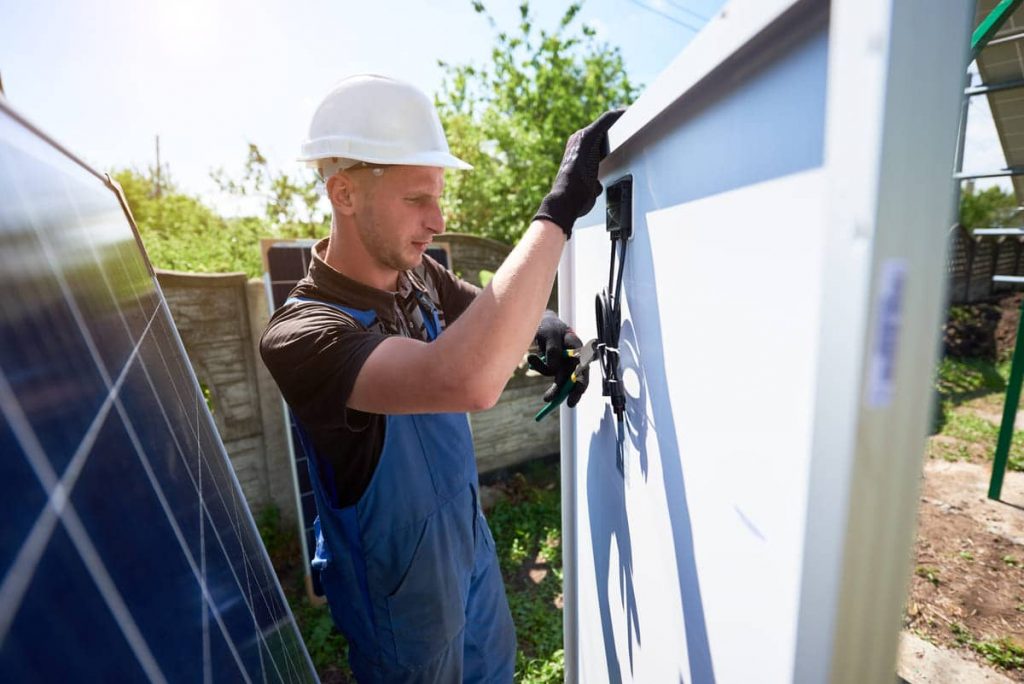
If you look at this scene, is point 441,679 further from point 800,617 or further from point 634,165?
point 634,165

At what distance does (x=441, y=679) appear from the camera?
151 centimetres

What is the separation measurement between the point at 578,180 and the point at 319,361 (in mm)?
734

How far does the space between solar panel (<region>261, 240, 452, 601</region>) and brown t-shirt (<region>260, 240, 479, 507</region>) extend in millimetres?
1358

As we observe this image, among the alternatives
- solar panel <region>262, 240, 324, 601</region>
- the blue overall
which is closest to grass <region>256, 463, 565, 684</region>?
solar panel <region>262, 240, 324, 601</region>

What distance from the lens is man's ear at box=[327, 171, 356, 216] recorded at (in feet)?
4.99

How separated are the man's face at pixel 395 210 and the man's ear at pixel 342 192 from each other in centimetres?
2

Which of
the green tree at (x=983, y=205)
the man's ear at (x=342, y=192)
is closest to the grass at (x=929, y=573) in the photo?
the man's ear at (x=342, y=192)

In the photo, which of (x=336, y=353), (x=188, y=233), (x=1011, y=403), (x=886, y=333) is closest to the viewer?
(x=886, y=333)

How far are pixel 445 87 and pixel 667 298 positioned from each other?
6524 mm

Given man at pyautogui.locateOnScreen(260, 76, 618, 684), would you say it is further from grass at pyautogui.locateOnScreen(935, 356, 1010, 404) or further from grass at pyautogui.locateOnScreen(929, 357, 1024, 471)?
grass at pyautogui.locateOnScreen(935, 356, 1010, 404)

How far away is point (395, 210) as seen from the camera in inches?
59.8

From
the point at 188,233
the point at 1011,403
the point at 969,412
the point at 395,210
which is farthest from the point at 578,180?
the point at 188,233

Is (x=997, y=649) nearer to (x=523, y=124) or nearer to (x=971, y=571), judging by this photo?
(x=971, y=571)

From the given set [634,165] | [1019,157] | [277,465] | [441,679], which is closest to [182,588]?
[634,165]
